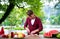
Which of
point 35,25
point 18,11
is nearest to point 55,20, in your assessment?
point 35,25

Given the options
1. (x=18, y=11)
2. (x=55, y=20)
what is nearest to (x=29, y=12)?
(x=18, y=11)

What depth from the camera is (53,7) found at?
1.64 meters

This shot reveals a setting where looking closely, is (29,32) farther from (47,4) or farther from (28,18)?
(47,4)

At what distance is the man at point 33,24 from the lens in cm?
162

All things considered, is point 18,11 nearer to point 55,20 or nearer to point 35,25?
point 35,25

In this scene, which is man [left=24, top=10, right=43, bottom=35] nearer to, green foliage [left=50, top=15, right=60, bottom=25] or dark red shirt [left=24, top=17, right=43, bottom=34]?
dark red shirt [left=24, top=17, right=43, bottom=34]

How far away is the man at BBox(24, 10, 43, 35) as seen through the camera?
5.30ft

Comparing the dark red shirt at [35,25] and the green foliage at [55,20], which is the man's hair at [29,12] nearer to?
the dark red shirt at [35,25]

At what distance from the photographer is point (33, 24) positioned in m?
1.61

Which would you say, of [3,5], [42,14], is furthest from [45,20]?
[3,5]

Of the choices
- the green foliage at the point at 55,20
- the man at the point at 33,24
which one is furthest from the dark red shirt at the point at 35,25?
the green foliage at the point at 55,20

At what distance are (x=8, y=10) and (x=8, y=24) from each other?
148 mm

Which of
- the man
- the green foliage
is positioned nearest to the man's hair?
the man

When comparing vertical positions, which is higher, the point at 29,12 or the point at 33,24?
the point at 29,12
